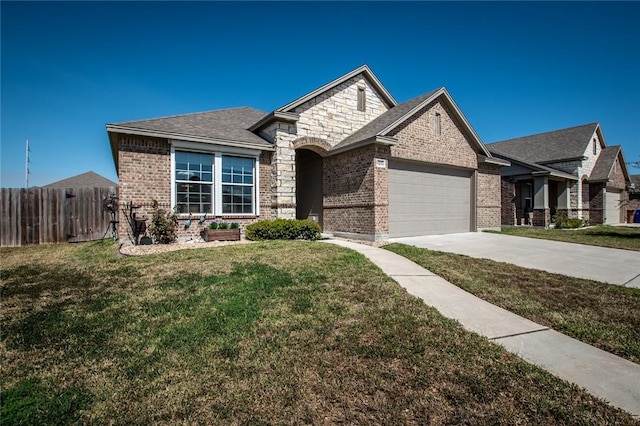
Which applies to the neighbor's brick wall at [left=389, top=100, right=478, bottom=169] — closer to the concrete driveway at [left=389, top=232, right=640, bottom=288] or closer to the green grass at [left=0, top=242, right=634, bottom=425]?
the concrete driveway at [left=389, top=232, right=640, bottom=288]

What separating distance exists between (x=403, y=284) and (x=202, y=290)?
3.43 metres

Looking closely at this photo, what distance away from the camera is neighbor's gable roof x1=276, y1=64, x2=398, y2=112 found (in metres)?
12.7

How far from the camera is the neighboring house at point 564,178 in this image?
20.3 m

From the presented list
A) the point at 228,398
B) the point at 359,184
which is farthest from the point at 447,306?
the point at 359,184

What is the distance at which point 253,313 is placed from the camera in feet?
13.5

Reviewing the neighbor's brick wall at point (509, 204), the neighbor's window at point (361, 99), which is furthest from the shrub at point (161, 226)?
the neighbor's brick wall at point (509, 204)

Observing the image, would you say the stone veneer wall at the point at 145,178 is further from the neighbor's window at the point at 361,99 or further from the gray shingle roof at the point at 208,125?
the neighbor's window at the point at 361,99

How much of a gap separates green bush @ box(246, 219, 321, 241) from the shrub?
2476 millimetres

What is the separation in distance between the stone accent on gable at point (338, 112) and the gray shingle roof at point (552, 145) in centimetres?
1269

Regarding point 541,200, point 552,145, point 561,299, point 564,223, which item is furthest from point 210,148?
point 552,145

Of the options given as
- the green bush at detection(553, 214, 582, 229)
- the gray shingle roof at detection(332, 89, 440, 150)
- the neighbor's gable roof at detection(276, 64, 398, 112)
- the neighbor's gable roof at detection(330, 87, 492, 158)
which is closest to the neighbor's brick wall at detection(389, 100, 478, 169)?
the neighbor's gable roof at detection(330, 87, 492, 158)

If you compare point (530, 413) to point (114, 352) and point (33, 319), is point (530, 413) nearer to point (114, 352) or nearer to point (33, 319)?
point (114, 352)

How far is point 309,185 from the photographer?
50.3 feet

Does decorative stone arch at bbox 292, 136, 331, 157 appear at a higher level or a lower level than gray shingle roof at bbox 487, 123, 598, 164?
lower
